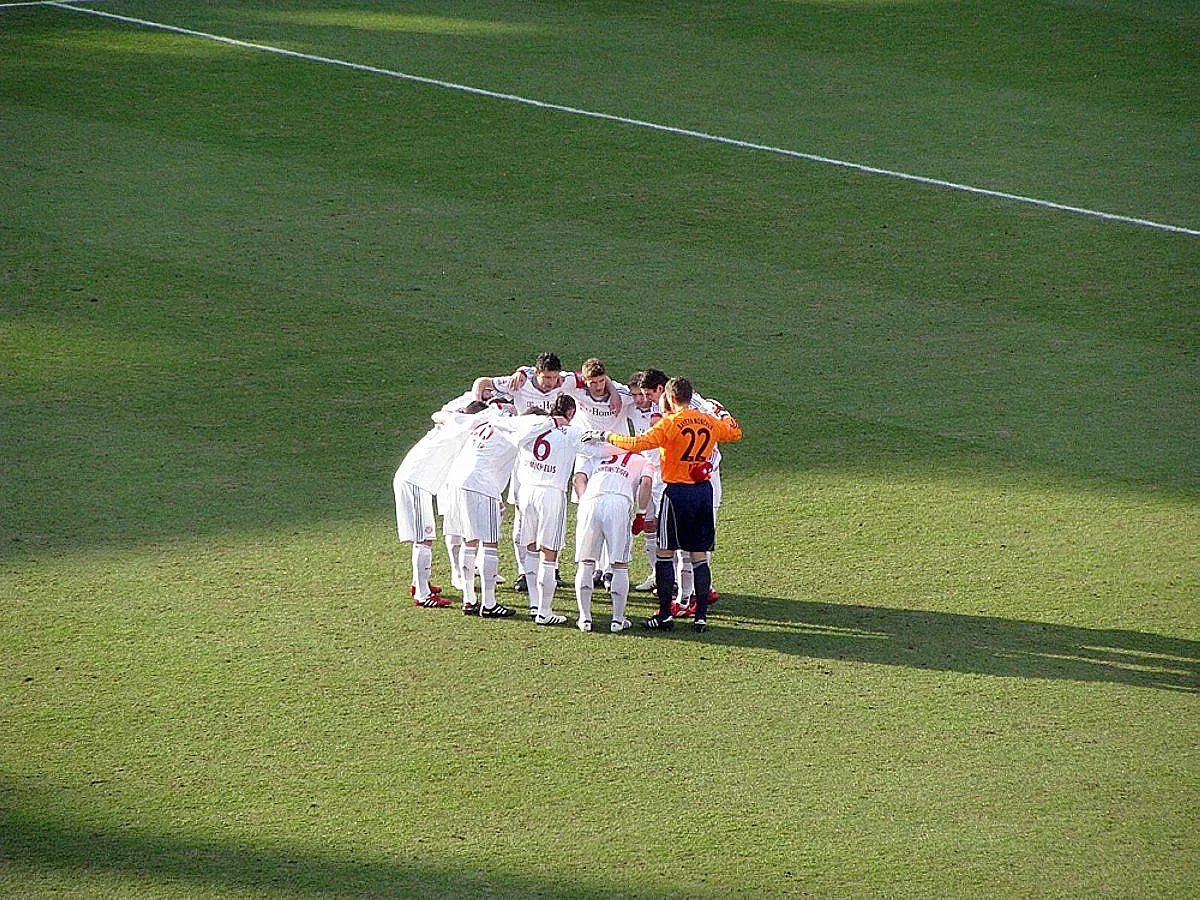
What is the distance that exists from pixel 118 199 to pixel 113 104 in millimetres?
3243

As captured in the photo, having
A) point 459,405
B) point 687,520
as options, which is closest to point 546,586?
point 687,520

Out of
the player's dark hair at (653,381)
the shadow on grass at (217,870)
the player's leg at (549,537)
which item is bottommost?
the shadow on grass at (217,870)

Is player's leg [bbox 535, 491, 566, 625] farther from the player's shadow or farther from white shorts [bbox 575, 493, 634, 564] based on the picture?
the player's shadow

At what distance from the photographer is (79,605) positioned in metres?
10.0

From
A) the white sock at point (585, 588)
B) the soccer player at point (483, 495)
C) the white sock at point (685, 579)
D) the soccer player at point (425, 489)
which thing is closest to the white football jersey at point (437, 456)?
the soccer player at point (425, 489)

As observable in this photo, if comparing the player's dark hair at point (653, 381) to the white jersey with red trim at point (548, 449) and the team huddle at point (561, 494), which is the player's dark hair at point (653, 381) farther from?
the white jersey with red trim at point (548, 449)

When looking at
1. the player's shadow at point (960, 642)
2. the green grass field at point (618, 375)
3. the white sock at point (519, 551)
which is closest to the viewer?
the green grass field at point (618, 375)

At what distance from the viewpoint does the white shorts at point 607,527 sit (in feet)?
32.4

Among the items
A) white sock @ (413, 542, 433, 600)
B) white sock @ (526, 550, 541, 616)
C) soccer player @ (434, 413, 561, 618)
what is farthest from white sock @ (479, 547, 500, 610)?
white sock @ (413, 542, 433, 600)

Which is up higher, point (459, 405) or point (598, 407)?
point (459, 405)

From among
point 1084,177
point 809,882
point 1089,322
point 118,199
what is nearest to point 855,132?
point 1084,177

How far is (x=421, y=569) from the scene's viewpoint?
10.1 meters

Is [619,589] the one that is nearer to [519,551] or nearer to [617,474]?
[617,474]

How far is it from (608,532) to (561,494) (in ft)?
1.30
